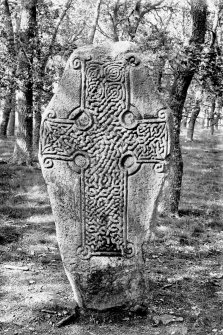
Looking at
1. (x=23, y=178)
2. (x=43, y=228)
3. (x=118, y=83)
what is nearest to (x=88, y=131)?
(x=118, y=83)

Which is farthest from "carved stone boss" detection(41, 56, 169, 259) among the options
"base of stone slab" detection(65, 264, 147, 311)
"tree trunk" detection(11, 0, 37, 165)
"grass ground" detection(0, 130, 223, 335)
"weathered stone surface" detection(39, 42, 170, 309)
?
"tree trunk" detection(11, 0, 37, 165)

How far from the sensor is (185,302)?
184 inches

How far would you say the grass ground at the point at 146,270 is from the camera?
4.16 m

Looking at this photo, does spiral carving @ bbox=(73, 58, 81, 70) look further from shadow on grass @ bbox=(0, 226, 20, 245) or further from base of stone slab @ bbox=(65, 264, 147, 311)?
shadow on grass @ bbox=(0, 226, 20, 245)

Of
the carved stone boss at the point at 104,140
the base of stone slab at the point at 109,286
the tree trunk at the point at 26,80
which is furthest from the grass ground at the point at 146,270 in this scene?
the tree trunk at the point at 26,80

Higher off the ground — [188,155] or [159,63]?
[159,63]

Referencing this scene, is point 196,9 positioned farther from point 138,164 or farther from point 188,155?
point 188,155

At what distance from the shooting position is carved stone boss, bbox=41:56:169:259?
409 cm

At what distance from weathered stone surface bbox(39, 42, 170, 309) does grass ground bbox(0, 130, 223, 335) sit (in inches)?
12.9

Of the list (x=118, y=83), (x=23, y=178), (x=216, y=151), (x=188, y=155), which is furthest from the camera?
(x=216, y=151)

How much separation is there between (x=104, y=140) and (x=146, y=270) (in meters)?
2.14

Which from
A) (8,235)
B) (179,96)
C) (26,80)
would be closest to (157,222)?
(179,96)

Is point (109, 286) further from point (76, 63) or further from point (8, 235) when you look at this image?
point (8, 235)

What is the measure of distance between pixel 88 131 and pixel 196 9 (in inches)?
169
